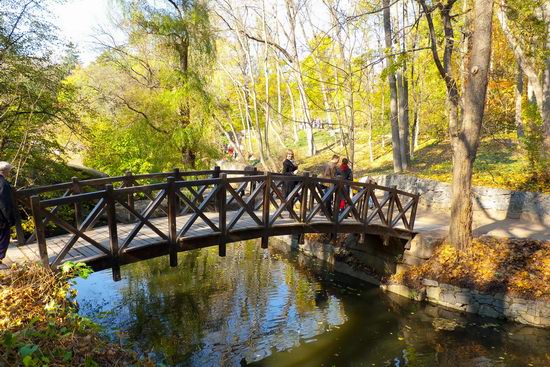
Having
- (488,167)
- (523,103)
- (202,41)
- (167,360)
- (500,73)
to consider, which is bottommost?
(167,360)

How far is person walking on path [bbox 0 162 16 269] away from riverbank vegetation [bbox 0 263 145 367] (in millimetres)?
660

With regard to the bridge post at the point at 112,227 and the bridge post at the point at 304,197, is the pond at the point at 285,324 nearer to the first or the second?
the bridge post at the point at 112,227

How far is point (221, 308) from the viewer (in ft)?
29.6

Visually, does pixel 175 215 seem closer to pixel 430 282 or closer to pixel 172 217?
pixel 172 217

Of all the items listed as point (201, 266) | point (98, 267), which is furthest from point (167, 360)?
point (201, 266)

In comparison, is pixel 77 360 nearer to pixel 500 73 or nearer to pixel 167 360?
pixel 167 360

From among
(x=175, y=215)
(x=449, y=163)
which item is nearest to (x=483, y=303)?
(x=175, y=215)

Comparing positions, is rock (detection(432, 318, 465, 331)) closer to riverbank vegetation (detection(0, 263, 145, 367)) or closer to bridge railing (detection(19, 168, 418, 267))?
bridge railing (detection(19, 168, 418, 267))

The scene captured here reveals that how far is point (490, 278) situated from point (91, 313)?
27.2 feet

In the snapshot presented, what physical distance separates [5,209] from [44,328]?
1921 millimetres

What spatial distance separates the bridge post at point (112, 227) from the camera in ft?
18.7

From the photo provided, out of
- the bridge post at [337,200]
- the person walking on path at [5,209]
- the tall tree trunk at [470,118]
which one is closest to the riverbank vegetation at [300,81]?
the tall tree trunk at [470,118]

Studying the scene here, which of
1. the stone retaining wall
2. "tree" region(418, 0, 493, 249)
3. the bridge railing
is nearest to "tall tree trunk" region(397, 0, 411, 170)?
the stone retaining wall

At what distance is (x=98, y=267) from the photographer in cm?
588
